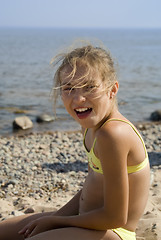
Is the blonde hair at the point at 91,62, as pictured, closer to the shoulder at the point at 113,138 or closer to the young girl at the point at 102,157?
the young girl at the point at 102,157

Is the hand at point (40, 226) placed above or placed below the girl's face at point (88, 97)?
below

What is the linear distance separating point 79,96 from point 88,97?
6cm

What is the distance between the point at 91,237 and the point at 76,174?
11.3ft

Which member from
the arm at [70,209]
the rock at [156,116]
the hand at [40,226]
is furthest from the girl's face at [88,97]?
the rock at [156,116]

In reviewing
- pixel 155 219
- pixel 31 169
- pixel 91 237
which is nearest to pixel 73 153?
pixel 31 169

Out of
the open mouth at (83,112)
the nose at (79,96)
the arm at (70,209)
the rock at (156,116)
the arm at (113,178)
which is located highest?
the nose at (79,96)

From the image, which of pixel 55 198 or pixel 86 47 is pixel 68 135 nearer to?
pixel 55 198

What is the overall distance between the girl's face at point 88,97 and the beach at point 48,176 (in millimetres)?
1435

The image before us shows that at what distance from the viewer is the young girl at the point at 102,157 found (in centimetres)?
212

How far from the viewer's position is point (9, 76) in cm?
2131

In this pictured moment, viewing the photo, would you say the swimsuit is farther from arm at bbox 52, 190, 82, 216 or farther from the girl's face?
arm at bbox 52, 190, 82, 216

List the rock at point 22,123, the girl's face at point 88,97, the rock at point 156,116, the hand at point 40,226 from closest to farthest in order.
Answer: the girl's face at point 88,97, the hand at point 40,226, the rock at point 22,123, the rock at point 156,116

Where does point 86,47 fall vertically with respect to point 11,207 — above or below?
above

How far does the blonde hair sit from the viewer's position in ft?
7.40
